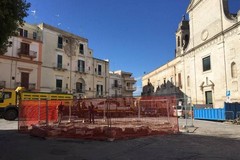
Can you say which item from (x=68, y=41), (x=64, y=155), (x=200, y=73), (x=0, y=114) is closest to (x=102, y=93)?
(x=68, y=41)

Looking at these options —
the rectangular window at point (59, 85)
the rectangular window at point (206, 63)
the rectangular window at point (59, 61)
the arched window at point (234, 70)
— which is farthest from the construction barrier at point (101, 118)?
the rectangular window at point (59, 61)

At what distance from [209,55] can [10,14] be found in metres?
27.1

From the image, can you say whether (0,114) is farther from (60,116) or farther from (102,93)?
(102,93)

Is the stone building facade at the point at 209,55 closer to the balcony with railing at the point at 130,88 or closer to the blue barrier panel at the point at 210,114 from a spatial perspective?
the blue barrier panel at the point at 210,114

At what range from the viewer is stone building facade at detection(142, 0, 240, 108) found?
27.0 metres

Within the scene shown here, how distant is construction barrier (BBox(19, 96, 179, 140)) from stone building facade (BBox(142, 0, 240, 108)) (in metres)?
14.2

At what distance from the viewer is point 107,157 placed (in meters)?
7.69

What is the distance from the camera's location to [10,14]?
771 cm

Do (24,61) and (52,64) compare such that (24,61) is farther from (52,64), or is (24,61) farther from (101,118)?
(101,118)

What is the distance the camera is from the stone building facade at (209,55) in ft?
88.4

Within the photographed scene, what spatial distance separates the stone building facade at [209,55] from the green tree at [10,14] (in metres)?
22.5

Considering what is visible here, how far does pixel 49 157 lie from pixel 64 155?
49 cm

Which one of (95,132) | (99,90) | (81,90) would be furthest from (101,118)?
(99,90)

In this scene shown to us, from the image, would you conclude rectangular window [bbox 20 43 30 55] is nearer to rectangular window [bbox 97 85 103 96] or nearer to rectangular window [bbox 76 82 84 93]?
rectangular window [bbox 76 82 84 93]
